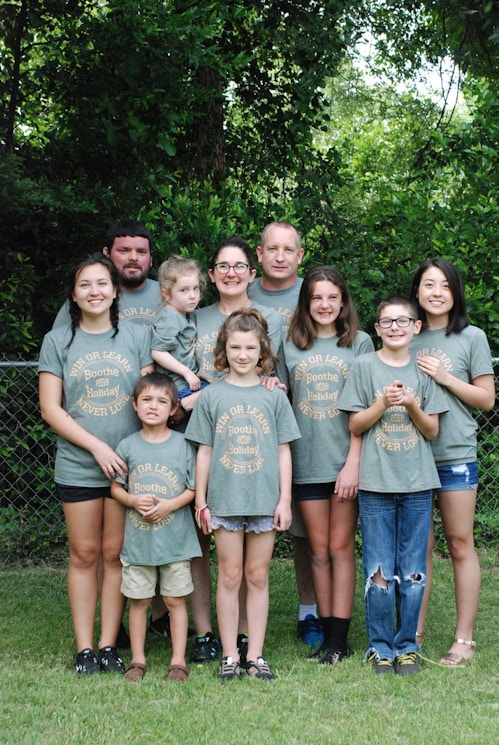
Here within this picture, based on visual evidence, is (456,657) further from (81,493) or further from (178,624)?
(81,493)

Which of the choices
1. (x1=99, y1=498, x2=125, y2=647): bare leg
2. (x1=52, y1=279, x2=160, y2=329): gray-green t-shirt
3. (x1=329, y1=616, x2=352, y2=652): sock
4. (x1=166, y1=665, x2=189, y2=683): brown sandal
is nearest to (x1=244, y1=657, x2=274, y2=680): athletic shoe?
(x1=166, y1=665, x2=189, y2=683): brown sandal

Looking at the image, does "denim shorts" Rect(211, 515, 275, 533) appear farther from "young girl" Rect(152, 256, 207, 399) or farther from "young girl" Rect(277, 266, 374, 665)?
"young girl" Rect(152, 256, 207, 399)

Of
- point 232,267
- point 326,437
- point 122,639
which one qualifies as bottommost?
point 122,639

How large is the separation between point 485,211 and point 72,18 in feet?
10.5

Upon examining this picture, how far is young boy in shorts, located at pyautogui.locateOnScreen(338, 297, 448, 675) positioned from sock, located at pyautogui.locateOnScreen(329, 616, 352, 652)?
0.54 feet

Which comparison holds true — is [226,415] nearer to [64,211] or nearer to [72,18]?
[64,211]

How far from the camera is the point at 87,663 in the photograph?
13.1ft

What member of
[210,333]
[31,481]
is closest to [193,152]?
[31,481]

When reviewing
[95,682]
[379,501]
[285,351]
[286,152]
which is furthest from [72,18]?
[95,682]

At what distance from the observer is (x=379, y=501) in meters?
4.02

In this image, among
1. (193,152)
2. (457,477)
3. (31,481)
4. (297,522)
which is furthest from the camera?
(193,152)

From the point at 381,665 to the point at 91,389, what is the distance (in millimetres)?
1811

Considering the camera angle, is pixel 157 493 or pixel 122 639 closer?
pixel 157 493

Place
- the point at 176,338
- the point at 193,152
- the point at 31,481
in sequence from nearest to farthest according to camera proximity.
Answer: the point at 176,338, the point at 31,481, the point at 193,152
